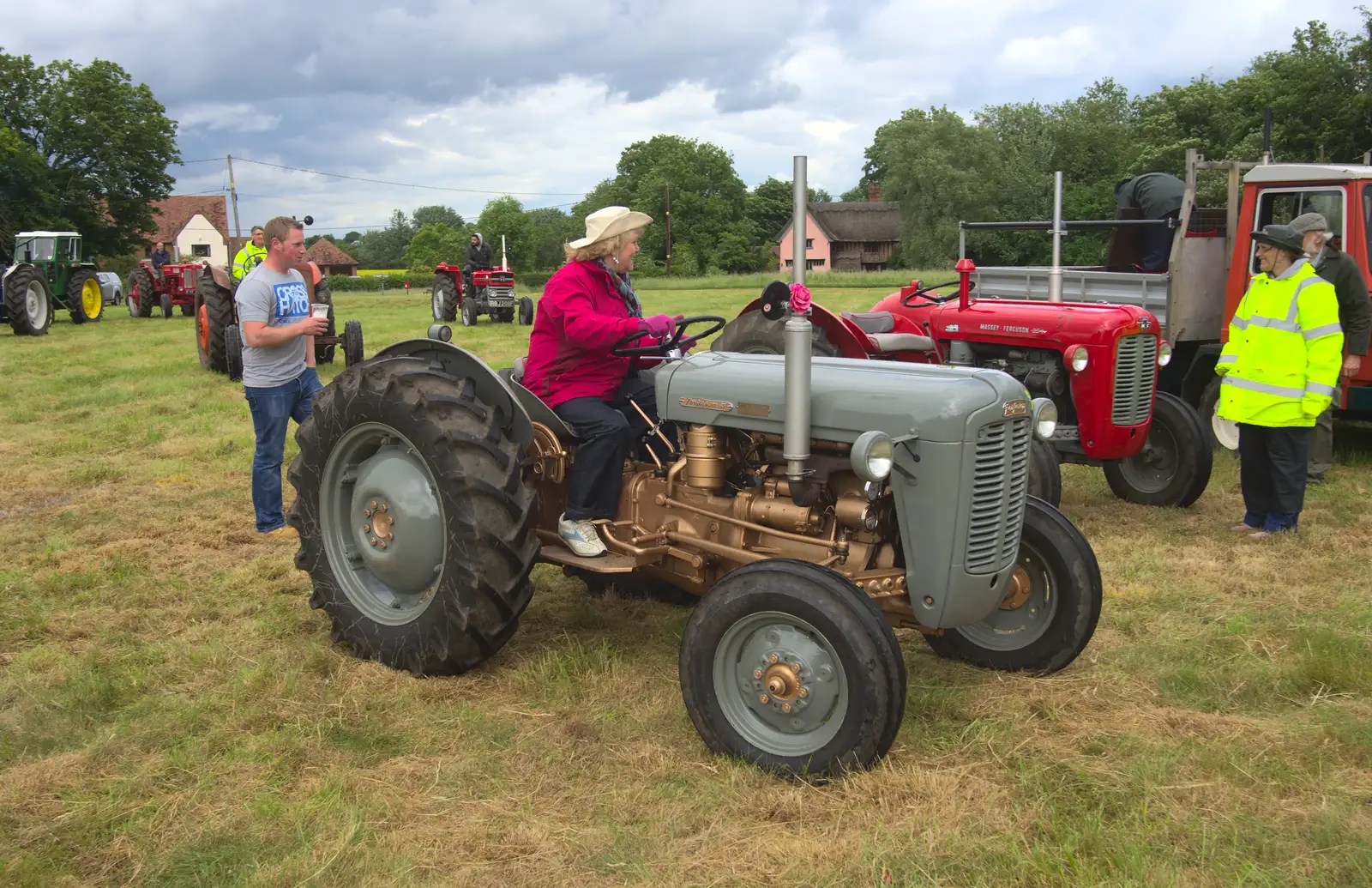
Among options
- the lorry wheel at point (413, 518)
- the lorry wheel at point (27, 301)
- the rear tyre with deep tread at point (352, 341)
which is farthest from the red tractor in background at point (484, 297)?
the lorry wheel at point (413, 518)

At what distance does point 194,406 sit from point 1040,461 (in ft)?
28.0

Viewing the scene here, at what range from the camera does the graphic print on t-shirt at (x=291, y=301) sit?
5.80m

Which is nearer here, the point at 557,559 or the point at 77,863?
the point at 77,863

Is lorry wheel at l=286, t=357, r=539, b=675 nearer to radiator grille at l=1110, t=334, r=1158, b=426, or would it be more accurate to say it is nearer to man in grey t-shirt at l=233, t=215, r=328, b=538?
man in grey t-shirt at l=233, t=215, r=328, b=538

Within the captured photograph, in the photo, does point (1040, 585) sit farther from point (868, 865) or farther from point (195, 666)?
point (195, 666)

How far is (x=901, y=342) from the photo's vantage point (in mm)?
6902

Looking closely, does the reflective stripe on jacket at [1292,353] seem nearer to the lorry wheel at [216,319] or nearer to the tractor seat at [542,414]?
the tractor seat at [542,414]

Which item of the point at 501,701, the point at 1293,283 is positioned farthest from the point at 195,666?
the point at 1293,283

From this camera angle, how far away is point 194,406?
10.8 m

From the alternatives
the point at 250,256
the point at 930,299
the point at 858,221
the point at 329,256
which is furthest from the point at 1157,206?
the point at 329,256

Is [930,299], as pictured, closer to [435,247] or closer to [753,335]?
[753,335]

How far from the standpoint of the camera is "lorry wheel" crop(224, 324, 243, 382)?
457 inches

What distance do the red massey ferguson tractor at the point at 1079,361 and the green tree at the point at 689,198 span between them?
49500 mm

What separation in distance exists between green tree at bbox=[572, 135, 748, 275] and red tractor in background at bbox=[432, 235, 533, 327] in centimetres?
3551
